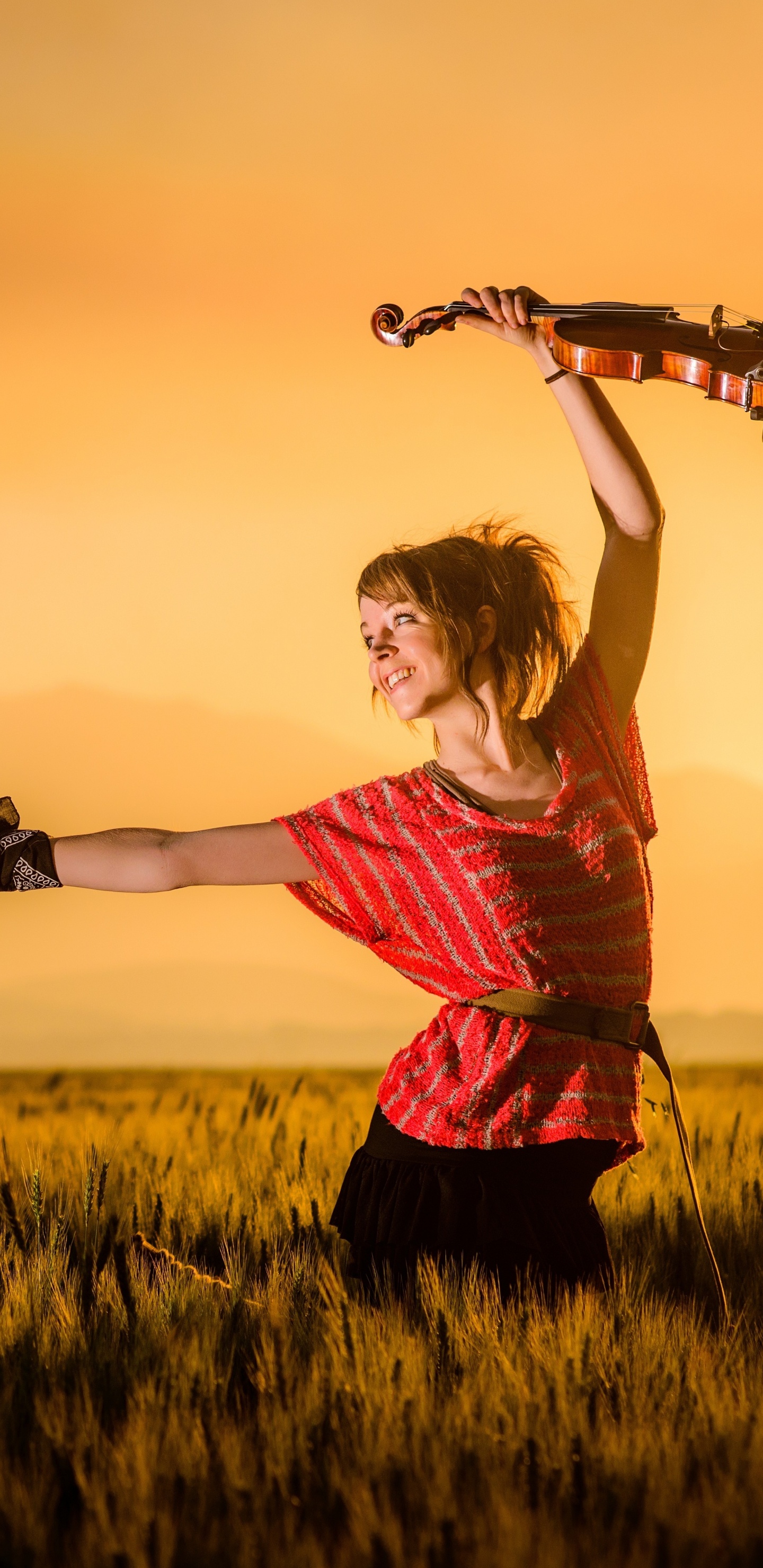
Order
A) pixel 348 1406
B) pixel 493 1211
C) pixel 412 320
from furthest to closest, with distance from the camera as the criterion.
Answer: pixel 412 320, pixel 493 1211, pixel 348 1406

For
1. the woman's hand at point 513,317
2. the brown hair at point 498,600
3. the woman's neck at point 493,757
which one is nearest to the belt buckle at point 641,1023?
the woman's neck at point 493,757

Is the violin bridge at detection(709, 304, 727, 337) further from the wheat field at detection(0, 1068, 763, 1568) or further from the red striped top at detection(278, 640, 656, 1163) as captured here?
the wheat field at detection(0, 1068, 763, 1568)

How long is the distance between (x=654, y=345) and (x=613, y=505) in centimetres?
21

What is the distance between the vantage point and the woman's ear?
Answer: 5.69 ft

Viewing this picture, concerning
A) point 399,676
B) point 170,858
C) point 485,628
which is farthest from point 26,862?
point 485,628

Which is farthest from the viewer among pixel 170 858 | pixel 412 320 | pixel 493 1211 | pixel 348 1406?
pixel 412 320

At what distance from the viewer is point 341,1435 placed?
1.38m

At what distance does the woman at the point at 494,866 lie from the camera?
5.16ft

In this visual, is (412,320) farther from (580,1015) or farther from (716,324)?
(580,1015)

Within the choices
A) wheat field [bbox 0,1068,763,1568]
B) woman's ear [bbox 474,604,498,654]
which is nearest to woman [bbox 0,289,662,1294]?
woman's ear [bbox 474,604,498,654]

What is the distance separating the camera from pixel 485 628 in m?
1.74

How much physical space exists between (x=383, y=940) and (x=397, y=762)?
3.76 feet

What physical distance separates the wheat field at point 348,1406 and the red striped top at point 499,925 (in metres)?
0.21

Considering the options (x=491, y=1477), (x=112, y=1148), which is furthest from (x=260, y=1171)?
(x=491, y=1477)
